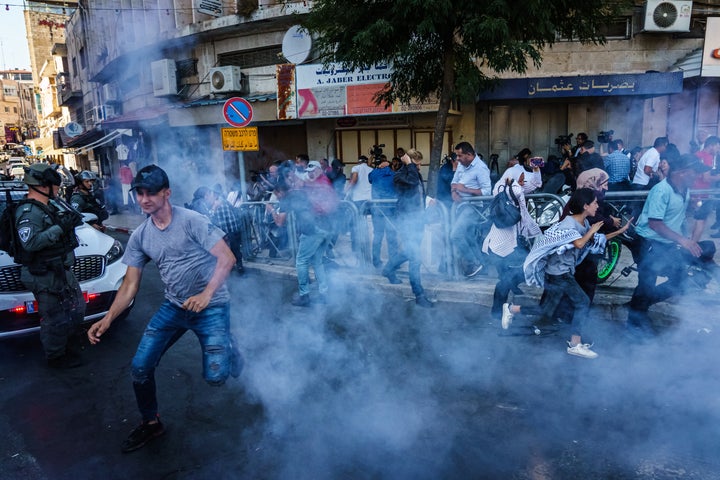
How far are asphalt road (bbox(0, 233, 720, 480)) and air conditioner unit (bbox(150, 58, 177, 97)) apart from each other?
13706 millimetres

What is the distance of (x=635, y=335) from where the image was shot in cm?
430

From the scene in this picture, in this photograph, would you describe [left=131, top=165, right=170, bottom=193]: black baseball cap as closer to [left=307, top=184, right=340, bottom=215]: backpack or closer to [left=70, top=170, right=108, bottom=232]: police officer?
[left=307, top=184, right=340, bottom=215]: backpack

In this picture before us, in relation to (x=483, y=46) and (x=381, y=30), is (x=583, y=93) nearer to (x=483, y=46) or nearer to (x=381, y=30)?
(x=483, y=46)

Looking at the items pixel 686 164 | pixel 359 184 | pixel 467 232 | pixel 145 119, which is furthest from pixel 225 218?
pixel 145 119

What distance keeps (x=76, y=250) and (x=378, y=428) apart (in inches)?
133

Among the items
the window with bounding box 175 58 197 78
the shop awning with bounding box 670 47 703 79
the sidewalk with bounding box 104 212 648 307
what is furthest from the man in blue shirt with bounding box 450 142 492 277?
the window with bounding box 175 58 197 78

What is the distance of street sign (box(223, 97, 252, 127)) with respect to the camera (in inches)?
323

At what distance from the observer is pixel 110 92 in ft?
78.4

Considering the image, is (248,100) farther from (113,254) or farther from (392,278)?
(113,254)

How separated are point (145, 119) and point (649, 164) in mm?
14701

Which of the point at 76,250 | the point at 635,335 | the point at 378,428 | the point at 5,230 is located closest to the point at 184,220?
the point at 378,428

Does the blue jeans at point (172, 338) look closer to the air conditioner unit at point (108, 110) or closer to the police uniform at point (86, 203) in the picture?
the police uniform at point (86, 203)

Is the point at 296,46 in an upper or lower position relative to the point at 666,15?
lower

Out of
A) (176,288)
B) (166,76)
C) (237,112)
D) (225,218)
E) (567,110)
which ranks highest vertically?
(166,76)
